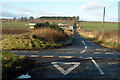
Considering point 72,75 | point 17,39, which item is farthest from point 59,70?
point 17,39

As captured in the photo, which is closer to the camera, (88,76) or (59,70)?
(88,76)

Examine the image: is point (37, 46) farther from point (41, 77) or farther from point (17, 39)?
point (41, 77)

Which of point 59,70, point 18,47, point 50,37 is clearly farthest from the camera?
point 50,37

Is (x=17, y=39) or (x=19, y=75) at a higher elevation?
(x=17, y=39)

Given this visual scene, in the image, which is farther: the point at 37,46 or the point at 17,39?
the point at 17,39

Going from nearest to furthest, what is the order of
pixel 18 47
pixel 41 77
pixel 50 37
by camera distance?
1. pixel 41 77
2. pixel 18 47
3. pixel 50 37

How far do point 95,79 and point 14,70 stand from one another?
3250 millimetres

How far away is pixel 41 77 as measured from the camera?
588 cm

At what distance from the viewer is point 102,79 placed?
5688 mm

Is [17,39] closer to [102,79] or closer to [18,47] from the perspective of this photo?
[18,47]

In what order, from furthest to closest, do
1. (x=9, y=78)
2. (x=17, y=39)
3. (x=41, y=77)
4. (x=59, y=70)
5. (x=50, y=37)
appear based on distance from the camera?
(x=50, y=37) < (x=17, y=39) < (x=59, y=70) < (x=41, y=77) < (x=9, y=78)

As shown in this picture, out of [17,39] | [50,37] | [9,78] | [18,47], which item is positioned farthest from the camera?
[50,37]

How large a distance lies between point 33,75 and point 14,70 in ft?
2.79

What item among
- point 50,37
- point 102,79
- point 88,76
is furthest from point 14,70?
point 50,37
